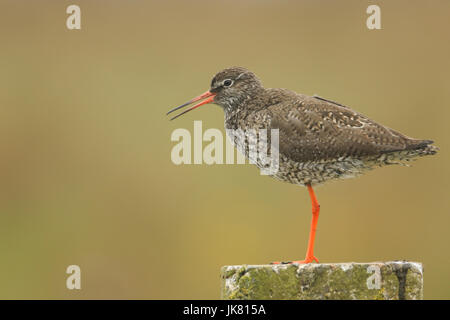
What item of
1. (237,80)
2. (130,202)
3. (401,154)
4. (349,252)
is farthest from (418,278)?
(130,202)

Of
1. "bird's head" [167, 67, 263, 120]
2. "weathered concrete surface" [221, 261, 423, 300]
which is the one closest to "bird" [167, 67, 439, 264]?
"bird's head" [167, 67, 263, 120]

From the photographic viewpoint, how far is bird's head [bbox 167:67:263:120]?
25.2 feet

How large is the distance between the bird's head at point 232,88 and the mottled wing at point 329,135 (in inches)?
32.2

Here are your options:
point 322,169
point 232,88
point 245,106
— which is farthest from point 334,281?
point 232,88

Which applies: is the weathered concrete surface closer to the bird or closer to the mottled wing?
the bird

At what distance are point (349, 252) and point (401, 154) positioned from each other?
5.38 metres

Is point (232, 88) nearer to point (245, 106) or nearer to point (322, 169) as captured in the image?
point (245, 106)

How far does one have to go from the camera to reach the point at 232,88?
7.73 meters

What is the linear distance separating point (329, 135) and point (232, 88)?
151 centimetres

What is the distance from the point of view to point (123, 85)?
15.2m

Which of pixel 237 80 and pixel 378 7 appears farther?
pixel 378 7

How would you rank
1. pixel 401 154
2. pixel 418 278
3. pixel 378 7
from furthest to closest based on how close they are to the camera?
1. pixel 378 7
2. pixel 401 154
3. pixel 418 278

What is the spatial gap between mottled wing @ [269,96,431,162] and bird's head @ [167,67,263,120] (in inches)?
32.2

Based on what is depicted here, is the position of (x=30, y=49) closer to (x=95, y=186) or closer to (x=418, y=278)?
(x=95, y=186)
